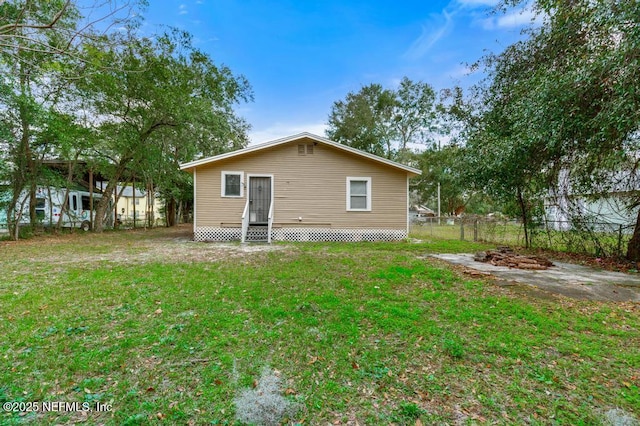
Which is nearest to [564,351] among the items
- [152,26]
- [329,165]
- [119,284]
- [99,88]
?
[119,284]

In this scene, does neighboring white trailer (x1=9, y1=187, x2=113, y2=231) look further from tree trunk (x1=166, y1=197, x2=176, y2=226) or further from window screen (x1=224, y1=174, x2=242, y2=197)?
window screen (x1=224, y1=174, x2=242, y2=197)

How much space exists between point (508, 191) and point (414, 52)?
24.7 feet

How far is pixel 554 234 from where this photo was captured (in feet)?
29.4

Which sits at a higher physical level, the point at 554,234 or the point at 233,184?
the point at 233,184

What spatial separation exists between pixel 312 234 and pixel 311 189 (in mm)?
1748

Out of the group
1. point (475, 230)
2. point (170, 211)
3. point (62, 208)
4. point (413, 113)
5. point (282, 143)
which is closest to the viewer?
point (282, 143)

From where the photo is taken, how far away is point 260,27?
12.2m

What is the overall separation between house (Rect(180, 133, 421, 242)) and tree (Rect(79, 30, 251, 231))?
4080 mm

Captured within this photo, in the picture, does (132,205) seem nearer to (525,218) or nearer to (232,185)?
(232,185)

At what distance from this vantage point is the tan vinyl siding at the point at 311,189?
10.8 meters

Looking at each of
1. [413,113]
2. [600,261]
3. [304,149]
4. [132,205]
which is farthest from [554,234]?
[132,205]

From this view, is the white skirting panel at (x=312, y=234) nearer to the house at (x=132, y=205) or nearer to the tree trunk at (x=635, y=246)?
the tree trunk at (x=635, y=246)

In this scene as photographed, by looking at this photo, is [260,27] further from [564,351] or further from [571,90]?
[564,351]

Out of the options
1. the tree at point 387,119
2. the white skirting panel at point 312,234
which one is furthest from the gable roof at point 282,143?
the tree at point 387,119
